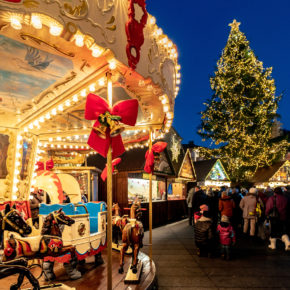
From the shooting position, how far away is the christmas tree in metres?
24.5

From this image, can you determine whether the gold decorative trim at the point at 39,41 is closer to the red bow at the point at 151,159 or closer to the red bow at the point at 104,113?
the red bow at the point at 104,113

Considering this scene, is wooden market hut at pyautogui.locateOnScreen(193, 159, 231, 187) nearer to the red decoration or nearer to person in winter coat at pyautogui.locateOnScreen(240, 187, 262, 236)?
person in winter coat at pyautogui.locateOnScreen(240, 187, 262, 236)

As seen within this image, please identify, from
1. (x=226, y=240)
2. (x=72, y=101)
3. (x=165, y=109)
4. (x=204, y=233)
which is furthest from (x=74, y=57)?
(x=226, y=240)

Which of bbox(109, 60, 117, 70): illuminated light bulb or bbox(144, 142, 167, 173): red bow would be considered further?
bbox(144, 142, 167, 173): red bow

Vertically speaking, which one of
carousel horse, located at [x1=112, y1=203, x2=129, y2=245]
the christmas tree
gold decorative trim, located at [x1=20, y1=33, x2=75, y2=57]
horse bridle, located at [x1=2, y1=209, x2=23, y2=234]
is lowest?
carousel horse, located at [x1=112, y1=203, x2=129, y2=245]

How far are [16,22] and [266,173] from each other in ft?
87.4

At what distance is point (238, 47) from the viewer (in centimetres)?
2566

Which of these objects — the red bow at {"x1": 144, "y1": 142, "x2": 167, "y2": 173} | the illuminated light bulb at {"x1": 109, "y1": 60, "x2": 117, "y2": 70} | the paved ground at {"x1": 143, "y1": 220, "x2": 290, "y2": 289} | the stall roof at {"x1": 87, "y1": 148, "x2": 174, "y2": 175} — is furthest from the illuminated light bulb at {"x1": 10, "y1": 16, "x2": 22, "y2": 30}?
the stall roof at {"x1": 87, "y1": 148, "x2": 174, "y2": 175}

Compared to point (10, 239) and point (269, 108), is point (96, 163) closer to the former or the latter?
point (10, 239)

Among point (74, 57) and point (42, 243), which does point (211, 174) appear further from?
point (74, 57)

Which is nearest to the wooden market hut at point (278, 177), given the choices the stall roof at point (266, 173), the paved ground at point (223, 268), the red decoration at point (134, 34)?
the stall roof at point (266, 173)

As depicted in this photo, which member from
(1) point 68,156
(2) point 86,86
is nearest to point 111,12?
(2) point 86,86

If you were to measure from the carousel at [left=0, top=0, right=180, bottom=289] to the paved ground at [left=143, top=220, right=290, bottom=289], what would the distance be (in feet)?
2.46

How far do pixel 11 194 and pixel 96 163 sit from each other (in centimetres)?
827
